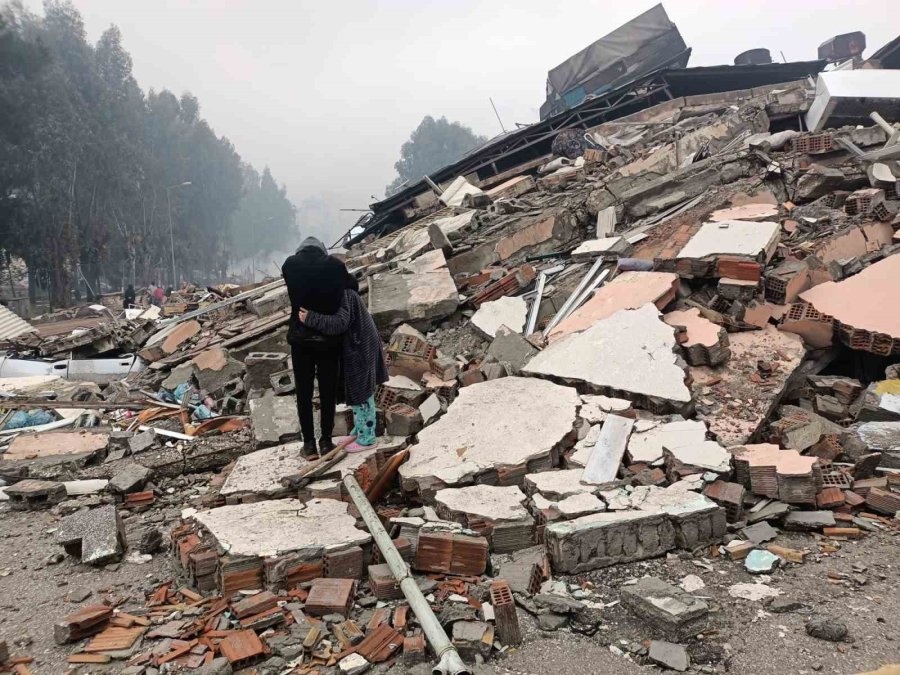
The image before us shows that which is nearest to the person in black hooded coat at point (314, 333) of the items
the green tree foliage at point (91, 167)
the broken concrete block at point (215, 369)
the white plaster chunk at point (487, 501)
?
the white plaster chunk at point (487, 501)

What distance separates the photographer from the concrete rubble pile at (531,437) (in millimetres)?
2768

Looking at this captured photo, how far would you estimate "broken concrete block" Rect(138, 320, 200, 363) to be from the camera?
27.0 ft

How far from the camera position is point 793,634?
8.04ft

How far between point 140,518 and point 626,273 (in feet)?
15.5

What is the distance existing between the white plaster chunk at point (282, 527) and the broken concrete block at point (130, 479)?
3.73 feet

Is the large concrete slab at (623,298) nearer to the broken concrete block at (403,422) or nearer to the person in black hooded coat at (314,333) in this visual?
the broken concrete block at (403,422)

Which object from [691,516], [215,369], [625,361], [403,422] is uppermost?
[215,369]

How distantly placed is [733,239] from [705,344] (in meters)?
1.70

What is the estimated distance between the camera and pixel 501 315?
20.6 ft

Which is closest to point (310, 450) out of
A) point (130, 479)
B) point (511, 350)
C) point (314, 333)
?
point (314, 333)

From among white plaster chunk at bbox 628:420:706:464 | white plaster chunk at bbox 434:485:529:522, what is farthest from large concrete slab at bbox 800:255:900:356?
white plaster chunk at bbox 434:485:529:522

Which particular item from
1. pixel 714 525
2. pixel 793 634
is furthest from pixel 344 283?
pixel 793 634

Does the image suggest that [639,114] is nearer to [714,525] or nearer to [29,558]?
[714,525]

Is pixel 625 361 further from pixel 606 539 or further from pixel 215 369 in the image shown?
pixel 215 369
